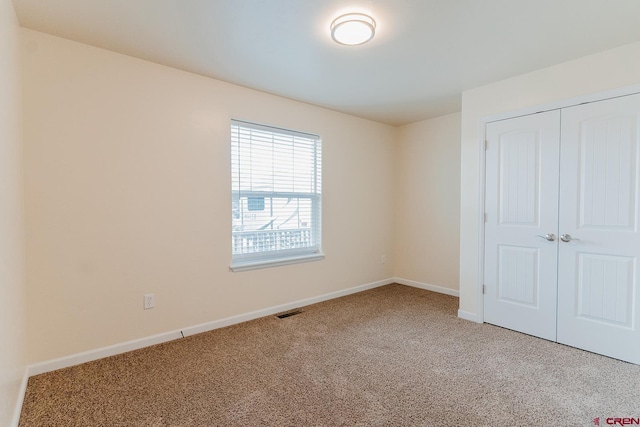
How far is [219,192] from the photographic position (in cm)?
301

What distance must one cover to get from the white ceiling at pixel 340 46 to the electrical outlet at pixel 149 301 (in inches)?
78.6

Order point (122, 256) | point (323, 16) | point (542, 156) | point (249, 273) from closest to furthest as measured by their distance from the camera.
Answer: point (323, 16)
point (122, 256)
point (542, 156)
point (249, 273)

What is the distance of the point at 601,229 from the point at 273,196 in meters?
2.96

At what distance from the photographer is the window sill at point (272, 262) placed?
3.14 meters

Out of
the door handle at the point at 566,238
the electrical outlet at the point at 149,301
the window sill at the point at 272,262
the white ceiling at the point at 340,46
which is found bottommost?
the electrical outlet at the point at 149,301

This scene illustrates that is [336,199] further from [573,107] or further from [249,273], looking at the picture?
[573,107]

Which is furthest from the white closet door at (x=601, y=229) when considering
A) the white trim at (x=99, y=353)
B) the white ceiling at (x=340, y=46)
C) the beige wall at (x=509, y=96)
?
the white trim at (x=99, y=353)

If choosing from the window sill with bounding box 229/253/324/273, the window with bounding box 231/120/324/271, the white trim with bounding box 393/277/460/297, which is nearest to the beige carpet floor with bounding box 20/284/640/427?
the window sill with bounding box 229/253/324/273

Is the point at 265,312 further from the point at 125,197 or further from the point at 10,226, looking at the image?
the point at 10,226

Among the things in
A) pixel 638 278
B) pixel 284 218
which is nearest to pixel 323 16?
pixel 284 218

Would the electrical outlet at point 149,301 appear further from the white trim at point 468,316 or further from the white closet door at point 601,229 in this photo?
the white closet door at point 601,229

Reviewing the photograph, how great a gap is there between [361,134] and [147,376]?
3577 mm

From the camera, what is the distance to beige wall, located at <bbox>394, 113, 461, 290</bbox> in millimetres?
4102

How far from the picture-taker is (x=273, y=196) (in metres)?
3.43
